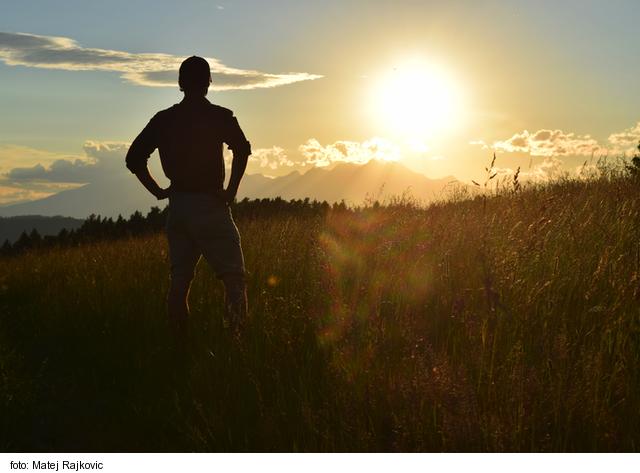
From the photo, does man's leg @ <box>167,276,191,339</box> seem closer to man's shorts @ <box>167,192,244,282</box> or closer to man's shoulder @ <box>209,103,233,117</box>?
man's shorts @ <box>167,192,244,282</box>

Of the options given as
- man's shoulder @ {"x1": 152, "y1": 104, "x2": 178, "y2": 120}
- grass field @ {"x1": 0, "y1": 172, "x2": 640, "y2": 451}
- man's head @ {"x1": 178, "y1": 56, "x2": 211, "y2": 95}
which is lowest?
grass field @ {"x1": 0, "y1": 172, "x2": 640, "y2": 451}

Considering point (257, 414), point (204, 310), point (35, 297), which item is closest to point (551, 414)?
point (257, 414)

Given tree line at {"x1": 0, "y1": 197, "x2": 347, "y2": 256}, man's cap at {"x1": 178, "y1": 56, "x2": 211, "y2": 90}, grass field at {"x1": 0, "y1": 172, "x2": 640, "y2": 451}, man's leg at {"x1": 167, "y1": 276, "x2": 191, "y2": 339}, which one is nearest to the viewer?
grass field at {"x1": 0, "y1": 172, "x2": 640, "y2": 451}

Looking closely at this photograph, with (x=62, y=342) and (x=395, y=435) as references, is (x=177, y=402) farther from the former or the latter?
(x=62, y=342)

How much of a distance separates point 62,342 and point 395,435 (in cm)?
401

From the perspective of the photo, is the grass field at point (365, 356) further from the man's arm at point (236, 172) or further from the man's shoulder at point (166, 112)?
the man's shoulder at point (166, 112)

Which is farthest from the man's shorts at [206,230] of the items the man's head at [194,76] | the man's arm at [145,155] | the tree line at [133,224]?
the tree line at [133,224]

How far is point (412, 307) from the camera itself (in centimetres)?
481

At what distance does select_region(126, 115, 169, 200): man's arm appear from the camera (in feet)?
15.7

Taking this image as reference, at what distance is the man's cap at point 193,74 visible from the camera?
4.67m

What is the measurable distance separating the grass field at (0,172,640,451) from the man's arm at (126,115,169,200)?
126 centimetres

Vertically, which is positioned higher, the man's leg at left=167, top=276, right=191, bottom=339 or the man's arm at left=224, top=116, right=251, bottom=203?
the man's arm at left=224, top=116, right=251, bottom=203

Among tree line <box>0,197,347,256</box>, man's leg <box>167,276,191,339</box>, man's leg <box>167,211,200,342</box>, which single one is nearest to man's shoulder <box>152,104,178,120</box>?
man's leg <box>167,211,200,342</box>

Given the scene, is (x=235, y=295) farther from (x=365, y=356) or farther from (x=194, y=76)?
(x=194, y=76)
